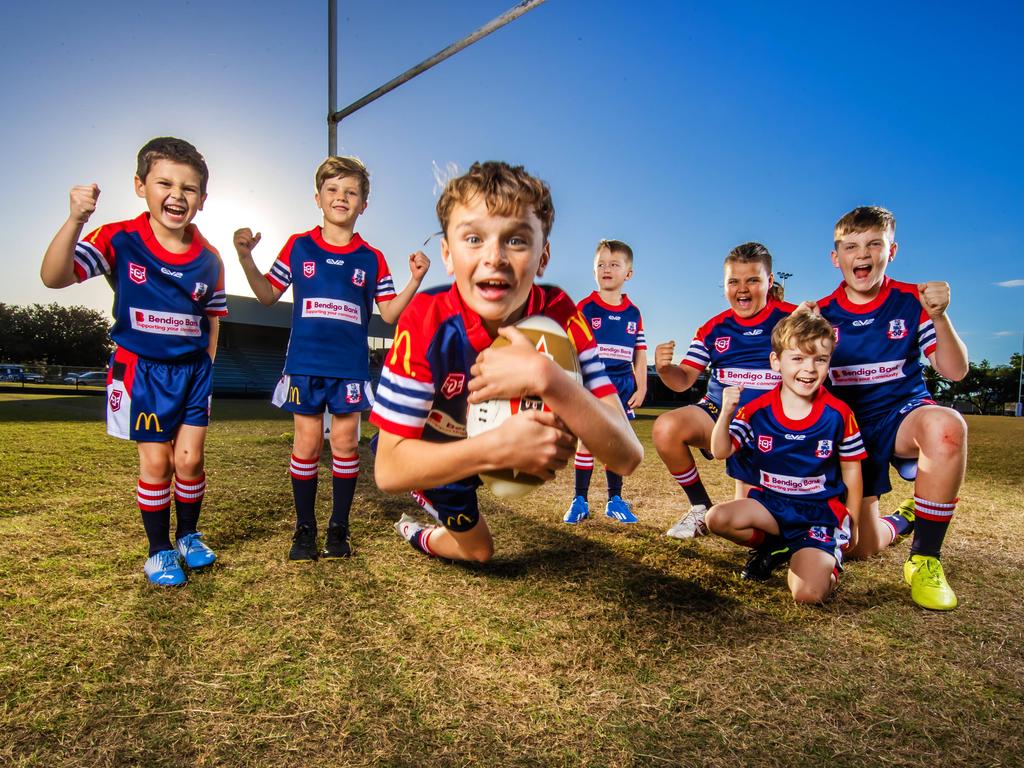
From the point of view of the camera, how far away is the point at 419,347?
2.00m

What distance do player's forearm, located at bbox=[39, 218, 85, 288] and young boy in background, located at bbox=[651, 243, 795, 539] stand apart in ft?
10.6

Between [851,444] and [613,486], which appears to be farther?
[613,486]

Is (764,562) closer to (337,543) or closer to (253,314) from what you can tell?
(337,543)

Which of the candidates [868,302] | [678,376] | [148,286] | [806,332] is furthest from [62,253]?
[868,302]

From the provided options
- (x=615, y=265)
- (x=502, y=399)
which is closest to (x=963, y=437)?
(x=502, y=399)

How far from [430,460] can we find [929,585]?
2.68 metres

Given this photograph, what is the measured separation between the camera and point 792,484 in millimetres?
3363

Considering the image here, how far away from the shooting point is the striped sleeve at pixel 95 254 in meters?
2.91

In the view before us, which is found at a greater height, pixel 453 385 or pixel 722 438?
pixel 453 385

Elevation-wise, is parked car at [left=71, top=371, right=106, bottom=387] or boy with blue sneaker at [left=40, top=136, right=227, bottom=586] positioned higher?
boy with blue sneaker at [left=40, top=136, right=227, bottom=586]

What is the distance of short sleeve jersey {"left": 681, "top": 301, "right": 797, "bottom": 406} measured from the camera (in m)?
4.19

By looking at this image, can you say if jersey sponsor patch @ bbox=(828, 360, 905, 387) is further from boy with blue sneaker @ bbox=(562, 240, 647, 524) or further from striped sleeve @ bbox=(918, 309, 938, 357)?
boy with blue sneaker @ bbox=(562, 240, 647, 524)

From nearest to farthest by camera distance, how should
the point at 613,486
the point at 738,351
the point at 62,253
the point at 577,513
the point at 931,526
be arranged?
1. the point at 62,253
2. the point at 931,526
3. the point at 738,351
4. the point at 577,513
5. the point at 613,486

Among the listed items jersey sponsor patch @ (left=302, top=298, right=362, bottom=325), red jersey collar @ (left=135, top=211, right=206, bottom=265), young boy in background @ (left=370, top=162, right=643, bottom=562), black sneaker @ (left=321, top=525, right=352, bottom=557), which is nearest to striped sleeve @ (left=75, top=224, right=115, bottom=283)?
red jersey collar @ (left=135, top=211, right=206, bottom=265)
